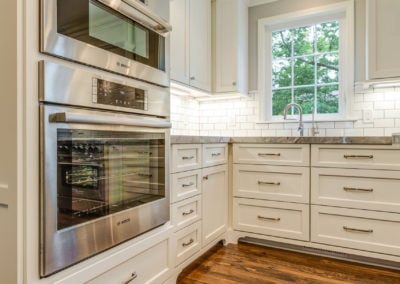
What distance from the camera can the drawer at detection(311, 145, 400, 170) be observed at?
1910 mm

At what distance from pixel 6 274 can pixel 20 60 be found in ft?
2.19

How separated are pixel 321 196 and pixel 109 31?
1810mm

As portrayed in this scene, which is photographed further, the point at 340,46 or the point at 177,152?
the point at 340,46

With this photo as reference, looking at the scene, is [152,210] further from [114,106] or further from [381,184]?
[381,184]

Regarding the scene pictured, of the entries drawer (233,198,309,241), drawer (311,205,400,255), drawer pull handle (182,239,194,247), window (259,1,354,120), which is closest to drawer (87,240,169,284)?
drawer pull handle (182,239,194,247)

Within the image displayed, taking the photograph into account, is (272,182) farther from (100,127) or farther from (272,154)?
(100,127)

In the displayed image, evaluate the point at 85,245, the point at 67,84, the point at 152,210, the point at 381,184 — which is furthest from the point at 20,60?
the point at 381,184

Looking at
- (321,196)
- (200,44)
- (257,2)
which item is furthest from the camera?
(257,2)

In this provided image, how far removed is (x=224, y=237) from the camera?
2.41 m

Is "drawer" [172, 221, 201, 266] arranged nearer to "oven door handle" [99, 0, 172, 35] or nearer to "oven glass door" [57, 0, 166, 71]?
"oven glass door" [57, 0, 166, 71]

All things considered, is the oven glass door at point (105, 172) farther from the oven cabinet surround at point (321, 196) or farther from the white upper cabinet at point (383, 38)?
the white upper cabinet at point (383, 38)

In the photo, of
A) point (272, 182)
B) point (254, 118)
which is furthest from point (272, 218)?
point (254, 118)

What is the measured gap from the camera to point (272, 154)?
7.45 feet

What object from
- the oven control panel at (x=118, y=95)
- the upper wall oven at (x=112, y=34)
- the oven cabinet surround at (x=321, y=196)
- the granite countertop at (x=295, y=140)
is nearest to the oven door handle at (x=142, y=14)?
the upper wall oven at (x=112, y=34)
